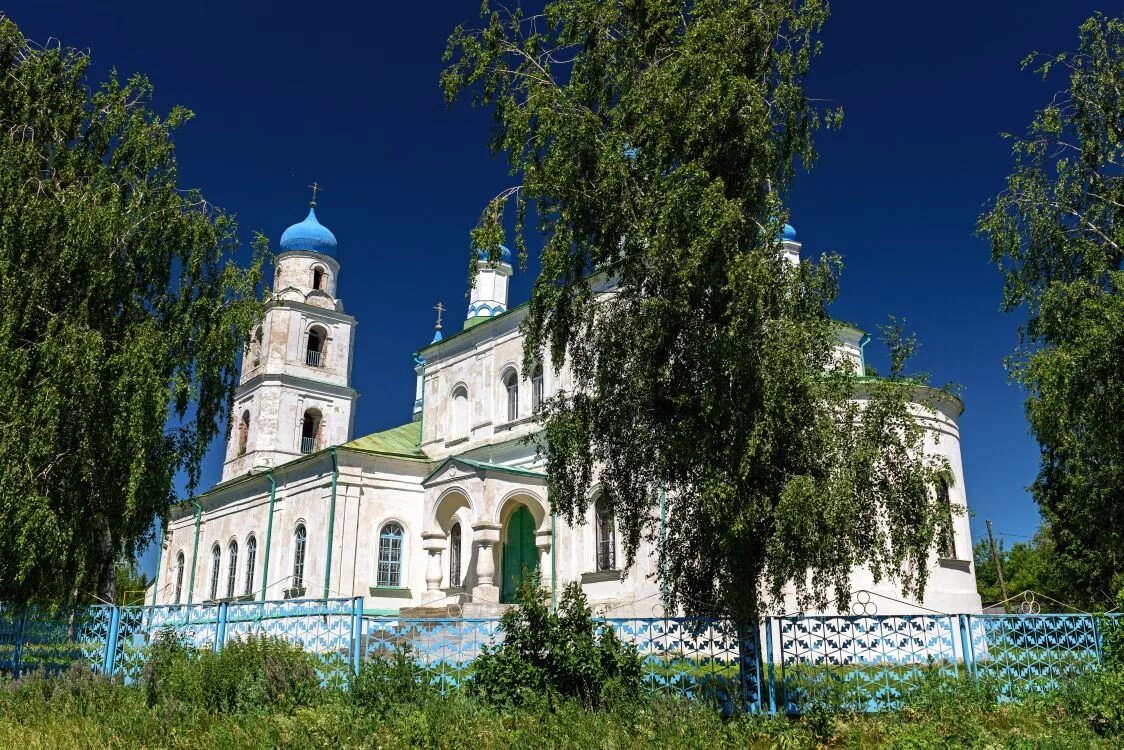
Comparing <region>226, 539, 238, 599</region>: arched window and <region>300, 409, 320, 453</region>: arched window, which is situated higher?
<region>300, 409, 320, 453</region>: arched window

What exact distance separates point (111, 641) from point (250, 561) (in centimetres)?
1697

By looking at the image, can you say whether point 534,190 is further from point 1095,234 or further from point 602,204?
point 1095,234

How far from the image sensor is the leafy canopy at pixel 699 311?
9.09m

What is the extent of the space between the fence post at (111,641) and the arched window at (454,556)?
38.7ft

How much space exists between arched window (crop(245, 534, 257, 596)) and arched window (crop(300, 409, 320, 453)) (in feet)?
14.5

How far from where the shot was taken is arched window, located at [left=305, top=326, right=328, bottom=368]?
107ft

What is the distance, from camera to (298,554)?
25.9 metres

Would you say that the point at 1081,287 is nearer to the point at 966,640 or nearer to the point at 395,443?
the point at 966,640

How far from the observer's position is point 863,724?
8297mm

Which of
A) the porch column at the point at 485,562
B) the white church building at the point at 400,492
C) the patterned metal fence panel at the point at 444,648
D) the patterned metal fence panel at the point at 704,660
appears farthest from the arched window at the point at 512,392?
the patterned metal fence panel at the point at 704,660

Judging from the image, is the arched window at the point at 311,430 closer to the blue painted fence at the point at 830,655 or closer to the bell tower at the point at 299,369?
the bell tower at the point at 299,369

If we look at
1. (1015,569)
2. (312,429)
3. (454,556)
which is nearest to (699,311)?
(454,556)

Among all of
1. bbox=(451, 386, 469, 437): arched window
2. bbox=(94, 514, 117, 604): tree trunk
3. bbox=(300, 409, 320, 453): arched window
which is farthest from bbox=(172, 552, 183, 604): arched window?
bbox=(94, 514, 117, 604): tree trunk

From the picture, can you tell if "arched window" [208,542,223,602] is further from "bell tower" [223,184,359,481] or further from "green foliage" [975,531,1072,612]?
"green foliage" [975,531,1072,612]
